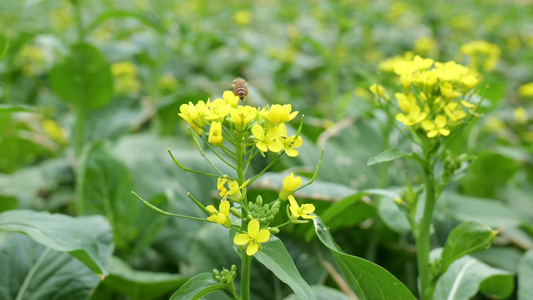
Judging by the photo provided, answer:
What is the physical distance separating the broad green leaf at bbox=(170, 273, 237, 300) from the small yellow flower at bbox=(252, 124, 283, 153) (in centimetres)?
30

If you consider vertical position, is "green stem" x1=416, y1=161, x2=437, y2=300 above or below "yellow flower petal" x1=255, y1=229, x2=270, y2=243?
below

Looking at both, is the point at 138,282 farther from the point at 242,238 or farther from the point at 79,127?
the point at 79,127

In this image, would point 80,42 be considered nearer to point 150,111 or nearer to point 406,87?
point 150,111

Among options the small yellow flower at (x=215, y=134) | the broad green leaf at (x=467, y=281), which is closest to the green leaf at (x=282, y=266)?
the small yellow flower at (x=215, y=134)

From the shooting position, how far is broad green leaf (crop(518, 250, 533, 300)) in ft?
4.84

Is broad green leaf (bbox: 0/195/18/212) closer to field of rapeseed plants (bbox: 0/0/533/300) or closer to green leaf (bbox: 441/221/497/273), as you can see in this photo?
field of rapeseed plants (bbox: 0/0/533/300)

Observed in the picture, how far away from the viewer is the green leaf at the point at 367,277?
1.09 meters

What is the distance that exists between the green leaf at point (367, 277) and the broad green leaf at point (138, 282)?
0.63 metres

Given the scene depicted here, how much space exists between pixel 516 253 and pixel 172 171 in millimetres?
1455

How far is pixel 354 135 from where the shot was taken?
2.48m

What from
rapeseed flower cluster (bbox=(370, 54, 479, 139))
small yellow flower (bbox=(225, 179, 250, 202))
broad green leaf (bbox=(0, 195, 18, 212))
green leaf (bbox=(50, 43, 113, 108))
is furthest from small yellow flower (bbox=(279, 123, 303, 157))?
green leaf (bbox=(50, 43, 113, 108))

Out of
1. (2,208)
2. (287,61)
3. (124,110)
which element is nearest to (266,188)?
(2,208)

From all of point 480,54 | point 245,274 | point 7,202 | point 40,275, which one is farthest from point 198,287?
point 480,54

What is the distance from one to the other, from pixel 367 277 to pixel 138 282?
76 cm
